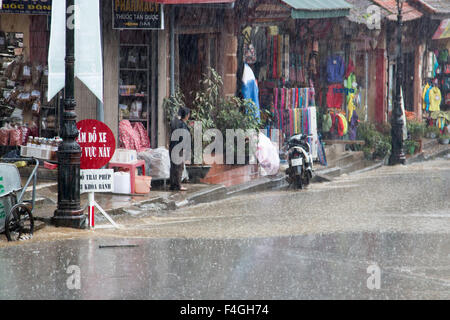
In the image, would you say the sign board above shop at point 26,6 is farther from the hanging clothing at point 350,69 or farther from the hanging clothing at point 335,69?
the hanging clothing at point 350,69

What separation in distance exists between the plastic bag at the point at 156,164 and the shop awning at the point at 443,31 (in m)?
18.8

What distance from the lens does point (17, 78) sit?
1692 cm

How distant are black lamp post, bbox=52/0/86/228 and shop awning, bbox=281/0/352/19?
28.2ft

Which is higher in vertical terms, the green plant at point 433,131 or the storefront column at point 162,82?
→ the storefront column at point 162,82

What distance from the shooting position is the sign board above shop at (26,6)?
1585cm

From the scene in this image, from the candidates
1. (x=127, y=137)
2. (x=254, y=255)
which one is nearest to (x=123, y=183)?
(x=127, y=137)

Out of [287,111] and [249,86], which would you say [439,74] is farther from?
[249,86]

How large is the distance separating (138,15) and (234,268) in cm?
849

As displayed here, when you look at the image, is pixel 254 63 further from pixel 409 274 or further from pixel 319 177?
pixel 409 274

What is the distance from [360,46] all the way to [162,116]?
1136cm

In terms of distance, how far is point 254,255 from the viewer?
33.5 ft

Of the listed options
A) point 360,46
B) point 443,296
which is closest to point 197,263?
point 443,296

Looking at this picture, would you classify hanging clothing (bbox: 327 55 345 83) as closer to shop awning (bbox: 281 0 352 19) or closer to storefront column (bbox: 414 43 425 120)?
shop awning (bbox: 281 0 352 19)

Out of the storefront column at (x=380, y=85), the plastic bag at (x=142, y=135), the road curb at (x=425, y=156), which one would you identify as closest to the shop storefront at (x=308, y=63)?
the storefront column at (x=380, y=85)
